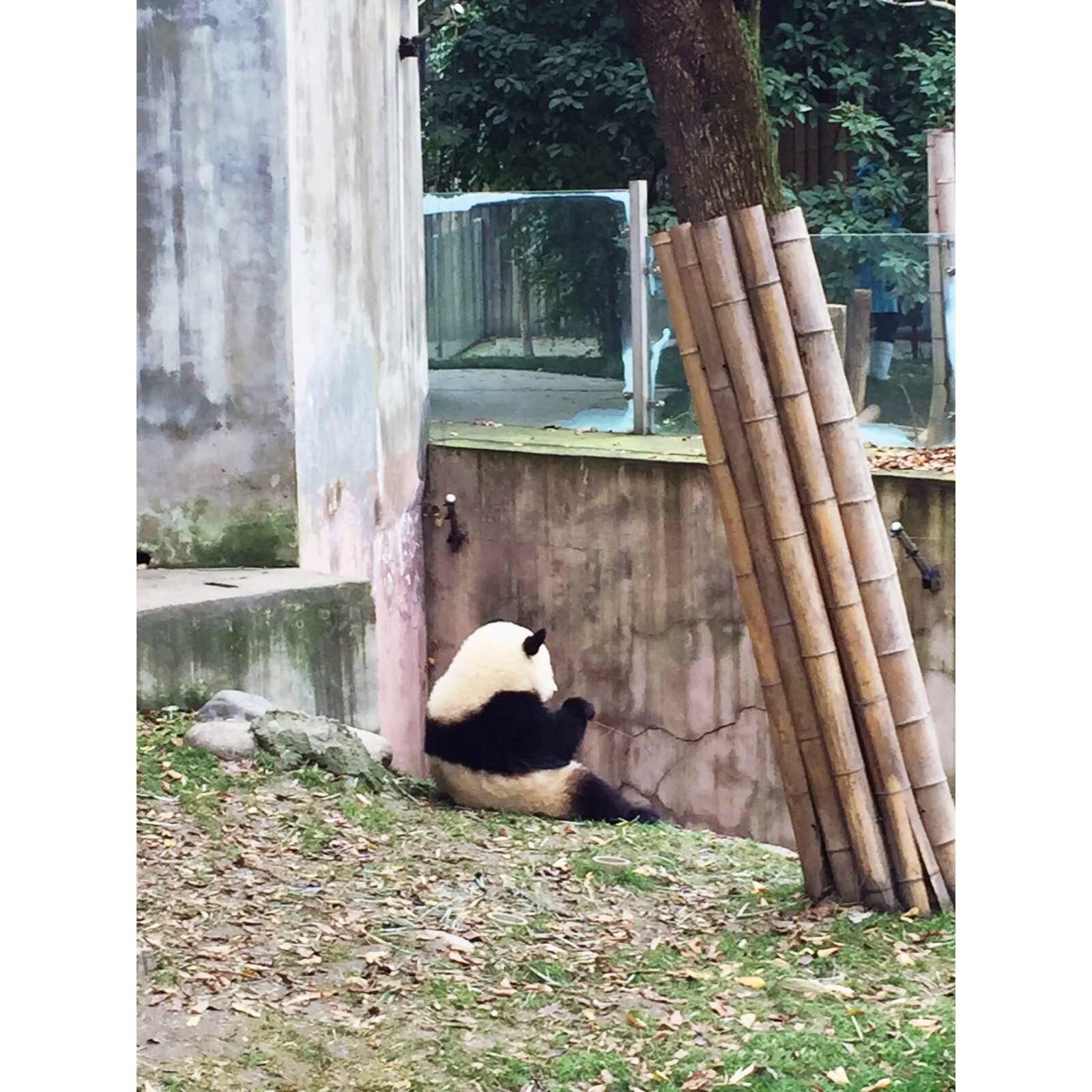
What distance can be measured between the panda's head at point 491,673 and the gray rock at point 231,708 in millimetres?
673

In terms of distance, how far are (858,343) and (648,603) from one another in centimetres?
168

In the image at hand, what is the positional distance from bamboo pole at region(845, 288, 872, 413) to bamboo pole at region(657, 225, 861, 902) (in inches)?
157

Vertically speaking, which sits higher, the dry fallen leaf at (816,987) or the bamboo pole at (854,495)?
the bamboo pole at (854,495)

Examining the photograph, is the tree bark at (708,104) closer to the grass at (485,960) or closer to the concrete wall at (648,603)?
the grass at (485,960)

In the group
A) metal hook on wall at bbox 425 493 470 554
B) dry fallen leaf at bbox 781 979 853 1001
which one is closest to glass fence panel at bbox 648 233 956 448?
metal hook on wall at bbox 425 493 470 554

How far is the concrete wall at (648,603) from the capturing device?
7691 millimetres

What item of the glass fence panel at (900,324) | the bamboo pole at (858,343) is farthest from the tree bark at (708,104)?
the bamboo pole at (858,343)

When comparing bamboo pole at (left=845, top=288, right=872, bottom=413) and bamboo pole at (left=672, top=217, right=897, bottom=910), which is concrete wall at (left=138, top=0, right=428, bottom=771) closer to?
bamboo pole at (left=845, top=288, right=872, bottom=413)

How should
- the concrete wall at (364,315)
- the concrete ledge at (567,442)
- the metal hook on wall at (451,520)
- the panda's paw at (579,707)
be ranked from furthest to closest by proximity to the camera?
the metal hook on wall at (451,520) → the concrete ledge at (567,442) → the concrete wall at (364,315) → the panda's paw at (579,707)
